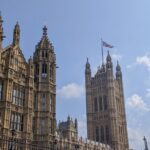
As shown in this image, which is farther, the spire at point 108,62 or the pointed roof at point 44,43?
the spire at point 108,62

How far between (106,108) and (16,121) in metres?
76.0

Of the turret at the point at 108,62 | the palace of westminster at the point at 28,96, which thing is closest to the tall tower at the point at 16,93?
the palace of westminster at the point at 28,96

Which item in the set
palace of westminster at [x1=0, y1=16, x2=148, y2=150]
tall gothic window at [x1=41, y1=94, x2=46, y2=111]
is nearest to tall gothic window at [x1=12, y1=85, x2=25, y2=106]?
palace of westminster at [x1=0, y1=16, x2=148, y2=150]

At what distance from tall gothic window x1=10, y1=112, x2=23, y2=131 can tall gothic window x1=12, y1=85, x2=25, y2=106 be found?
1684mm

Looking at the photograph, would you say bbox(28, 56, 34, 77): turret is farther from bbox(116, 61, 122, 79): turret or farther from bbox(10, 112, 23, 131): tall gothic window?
bbox(116, 61, 122, 79): turret

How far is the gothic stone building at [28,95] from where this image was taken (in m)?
43.5

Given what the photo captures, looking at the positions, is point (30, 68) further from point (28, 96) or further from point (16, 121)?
point (16, 121)

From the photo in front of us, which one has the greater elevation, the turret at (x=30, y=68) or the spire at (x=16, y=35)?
the spire at (x=16, y=35)

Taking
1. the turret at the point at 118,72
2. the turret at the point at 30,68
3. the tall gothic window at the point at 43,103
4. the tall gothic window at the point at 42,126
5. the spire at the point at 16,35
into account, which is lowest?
the tall gothic window at the point at 42,126

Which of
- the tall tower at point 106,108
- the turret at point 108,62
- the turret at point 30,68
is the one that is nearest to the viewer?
the turret at point 30,68

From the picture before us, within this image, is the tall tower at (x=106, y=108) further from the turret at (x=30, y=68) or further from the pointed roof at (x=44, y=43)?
the turret at (x=30, y=68)

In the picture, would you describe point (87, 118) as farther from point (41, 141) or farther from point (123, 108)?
point (41, 141)

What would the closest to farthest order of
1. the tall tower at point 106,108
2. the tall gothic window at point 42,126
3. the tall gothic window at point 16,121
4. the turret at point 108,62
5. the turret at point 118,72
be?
the tall gothic window at point 16,121 → the tall gothic window at point 42,126 → the tall tower at point 106,108 → the turret at point 108,62 → the turret at point 118,72

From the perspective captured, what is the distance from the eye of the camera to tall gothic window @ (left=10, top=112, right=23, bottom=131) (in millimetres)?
44000
